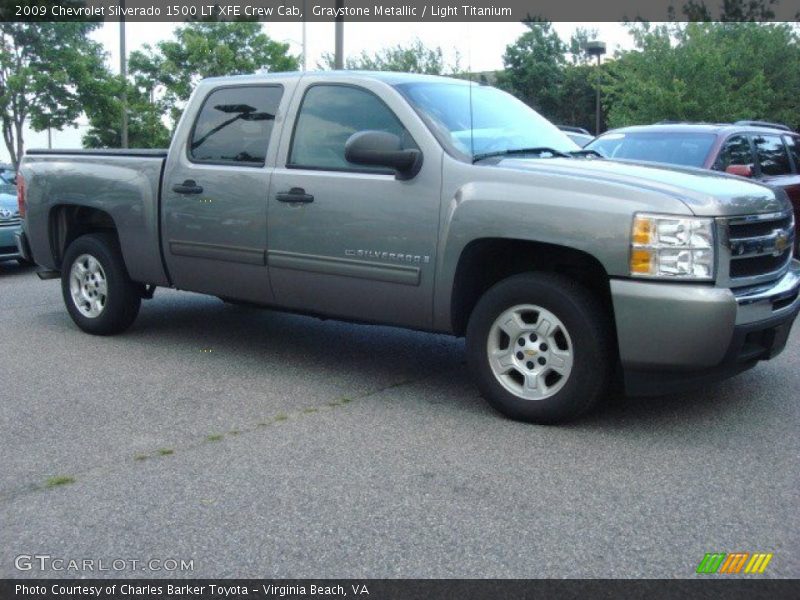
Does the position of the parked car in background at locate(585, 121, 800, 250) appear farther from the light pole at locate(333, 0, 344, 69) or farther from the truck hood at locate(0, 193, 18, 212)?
the light pole at locate(333, 0, 344, 69)

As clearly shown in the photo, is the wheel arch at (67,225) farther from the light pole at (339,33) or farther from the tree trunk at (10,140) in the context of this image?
the tree trunk at (10,140)

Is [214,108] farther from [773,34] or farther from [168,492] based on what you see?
[773,34]

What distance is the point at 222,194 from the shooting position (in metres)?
6.26

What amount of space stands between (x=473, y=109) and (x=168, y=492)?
308cm

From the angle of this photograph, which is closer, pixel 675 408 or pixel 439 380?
pixel 675 408

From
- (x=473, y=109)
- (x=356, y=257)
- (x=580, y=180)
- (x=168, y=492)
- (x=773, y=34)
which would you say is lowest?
(x=168, y=492)

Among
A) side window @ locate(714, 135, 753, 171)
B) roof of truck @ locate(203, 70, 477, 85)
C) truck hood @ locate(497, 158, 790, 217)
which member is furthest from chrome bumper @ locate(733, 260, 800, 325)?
side window @ locate(714, 135, 753, 171)

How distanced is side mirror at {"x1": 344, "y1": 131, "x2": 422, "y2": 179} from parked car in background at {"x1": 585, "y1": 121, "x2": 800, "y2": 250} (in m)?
4.03

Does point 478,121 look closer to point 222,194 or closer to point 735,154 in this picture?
point 222,194

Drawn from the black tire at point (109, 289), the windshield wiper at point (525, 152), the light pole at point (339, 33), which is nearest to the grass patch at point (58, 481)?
the windshield wiper at point (525, 152)

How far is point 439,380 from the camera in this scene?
19.9ft

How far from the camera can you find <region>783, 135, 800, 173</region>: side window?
1091cm

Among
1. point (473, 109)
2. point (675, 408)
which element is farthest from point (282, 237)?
point (675, 408)

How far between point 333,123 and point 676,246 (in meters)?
2.38
